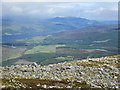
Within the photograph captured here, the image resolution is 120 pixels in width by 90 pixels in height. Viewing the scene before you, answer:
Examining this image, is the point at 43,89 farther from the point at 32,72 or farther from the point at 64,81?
the point at 32,72

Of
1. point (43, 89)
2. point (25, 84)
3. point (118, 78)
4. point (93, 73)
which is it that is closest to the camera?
point (43, 89)

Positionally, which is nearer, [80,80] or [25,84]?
[25,84]

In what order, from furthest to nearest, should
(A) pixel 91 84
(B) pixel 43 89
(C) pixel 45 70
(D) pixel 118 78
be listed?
(C) pixel 45 70 < (D) pixel 118 78 < (A) pixel 91 84 < (B) pixel 43 89

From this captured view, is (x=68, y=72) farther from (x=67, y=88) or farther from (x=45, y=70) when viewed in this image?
(x=67, y=88)

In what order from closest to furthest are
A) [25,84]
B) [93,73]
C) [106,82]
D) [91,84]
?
[25,84] < [91,84] < [106,82] < [93,73]

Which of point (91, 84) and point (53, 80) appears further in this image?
point (53, 80)

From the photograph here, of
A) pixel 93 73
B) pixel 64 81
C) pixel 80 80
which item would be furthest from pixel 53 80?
pixel 93 73

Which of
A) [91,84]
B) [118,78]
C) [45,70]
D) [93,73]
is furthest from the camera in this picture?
[45,70]

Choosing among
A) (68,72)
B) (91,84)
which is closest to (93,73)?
(68,72)
